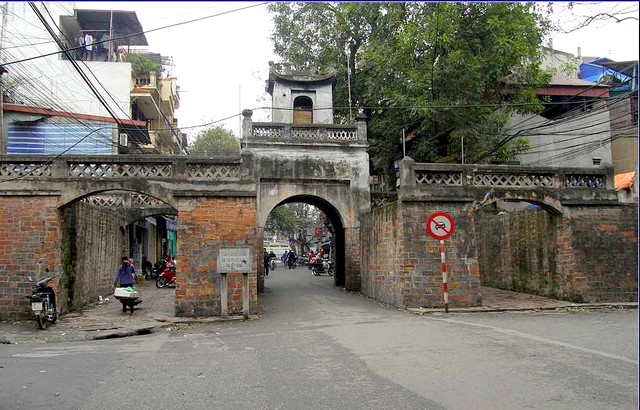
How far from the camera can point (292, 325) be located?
11320 millimetres

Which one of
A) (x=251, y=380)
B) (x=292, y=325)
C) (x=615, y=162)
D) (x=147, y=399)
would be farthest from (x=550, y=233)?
(x=615, y=162)

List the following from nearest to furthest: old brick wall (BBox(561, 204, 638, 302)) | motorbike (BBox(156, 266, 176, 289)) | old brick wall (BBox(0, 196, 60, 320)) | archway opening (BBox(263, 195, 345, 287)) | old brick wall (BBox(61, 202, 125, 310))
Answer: old brick wall (BBox(0, 196, 60, 320))
old brick wall (BBox(61, 202, 125, 310))
old brick wall (BBox(561, 204, 638, 302))
archway opening (BBox(263, 195, 345, 287))
motorbike (BBox(156, 266, 176, 289))

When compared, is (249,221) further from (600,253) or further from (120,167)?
(600,253)

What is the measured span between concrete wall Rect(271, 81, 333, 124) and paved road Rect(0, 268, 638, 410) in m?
12.3

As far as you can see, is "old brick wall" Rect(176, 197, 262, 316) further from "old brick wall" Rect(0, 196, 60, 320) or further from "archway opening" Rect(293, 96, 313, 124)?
"archway opening" Rect(293, 96, 313, 124)

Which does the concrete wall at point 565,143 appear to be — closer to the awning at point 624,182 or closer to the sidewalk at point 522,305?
the awning at point 624,182

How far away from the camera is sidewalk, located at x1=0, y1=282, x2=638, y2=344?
10.3m

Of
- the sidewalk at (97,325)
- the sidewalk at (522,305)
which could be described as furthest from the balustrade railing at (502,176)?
the sidewalk at (97,325)

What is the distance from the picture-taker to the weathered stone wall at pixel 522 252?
14805 millimetres

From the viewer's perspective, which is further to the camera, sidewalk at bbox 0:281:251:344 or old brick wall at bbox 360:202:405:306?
old brick wall at bbox 360:202:405:306

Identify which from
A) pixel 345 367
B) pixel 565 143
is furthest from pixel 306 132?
pixel 565 143

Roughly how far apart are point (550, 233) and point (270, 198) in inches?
359

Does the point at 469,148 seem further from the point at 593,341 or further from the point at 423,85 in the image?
the point at 593,341

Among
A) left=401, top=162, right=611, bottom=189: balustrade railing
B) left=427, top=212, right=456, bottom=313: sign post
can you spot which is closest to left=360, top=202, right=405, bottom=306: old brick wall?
left=401, top=162, right=611, bottom=189: balustrade railing
